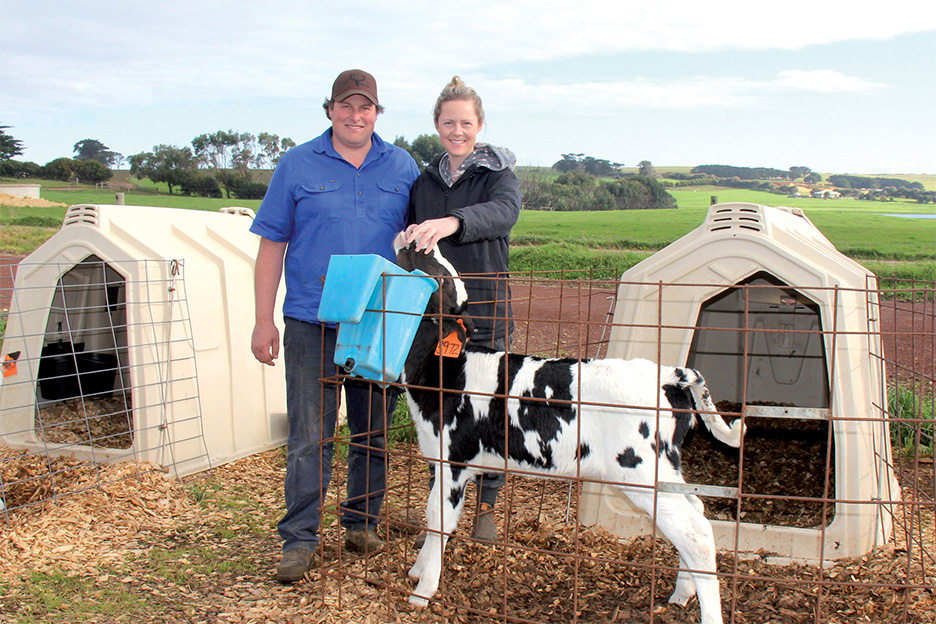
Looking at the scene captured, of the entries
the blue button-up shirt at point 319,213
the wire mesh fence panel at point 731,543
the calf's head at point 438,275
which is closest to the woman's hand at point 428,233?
the calf's head at point 438,275

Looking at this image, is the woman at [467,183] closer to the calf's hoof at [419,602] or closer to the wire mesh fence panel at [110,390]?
the calf's hoof at [419,602]

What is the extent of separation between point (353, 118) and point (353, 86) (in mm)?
144

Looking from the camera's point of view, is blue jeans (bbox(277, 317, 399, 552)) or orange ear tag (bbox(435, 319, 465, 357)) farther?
blue jeans (bbox(277, 317, 399, 552))

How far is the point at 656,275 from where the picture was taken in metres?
3.86

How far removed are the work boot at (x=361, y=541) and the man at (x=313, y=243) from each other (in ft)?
0.18

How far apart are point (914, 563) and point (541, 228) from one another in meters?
38.9

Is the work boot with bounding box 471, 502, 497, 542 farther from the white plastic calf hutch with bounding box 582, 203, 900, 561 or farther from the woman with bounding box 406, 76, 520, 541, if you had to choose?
the white plastic calf hutch with bounding box 582, 203, 900, 561

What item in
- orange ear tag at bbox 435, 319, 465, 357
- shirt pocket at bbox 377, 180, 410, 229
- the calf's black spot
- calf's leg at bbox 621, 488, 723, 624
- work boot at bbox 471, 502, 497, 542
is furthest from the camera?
work boot at bbox 471, 502, 497, 542

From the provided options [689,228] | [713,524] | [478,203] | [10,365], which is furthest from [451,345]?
[689,228]

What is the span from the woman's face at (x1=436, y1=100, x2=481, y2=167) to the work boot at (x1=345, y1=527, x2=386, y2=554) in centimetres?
182

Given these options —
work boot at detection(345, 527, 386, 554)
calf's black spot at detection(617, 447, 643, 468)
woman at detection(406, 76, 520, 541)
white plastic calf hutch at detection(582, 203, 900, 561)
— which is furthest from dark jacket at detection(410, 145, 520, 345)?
work boot at detection(345, 527, 386, 554)

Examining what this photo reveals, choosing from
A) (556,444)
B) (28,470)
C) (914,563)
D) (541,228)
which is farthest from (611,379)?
(541,228)

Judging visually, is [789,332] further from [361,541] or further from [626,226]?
[626,226]

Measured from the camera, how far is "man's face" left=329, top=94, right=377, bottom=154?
3309mm
